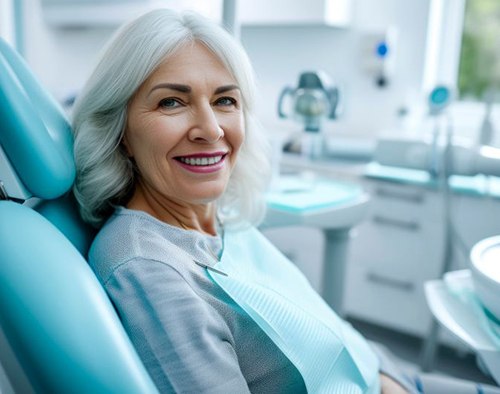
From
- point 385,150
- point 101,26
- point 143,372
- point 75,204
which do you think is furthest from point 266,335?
point 101,26

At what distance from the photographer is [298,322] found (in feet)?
3.00

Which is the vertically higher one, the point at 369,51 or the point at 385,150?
the point at 369,51

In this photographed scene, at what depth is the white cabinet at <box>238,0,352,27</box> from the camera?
8.36 feet

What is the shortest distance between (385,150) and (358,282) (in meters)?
0.69

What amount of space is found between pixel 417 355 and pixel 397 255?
0.44m

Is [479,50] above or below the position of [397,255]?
above

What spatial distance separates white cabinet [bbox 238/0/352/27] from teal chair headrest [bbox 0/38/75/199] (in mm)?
1863

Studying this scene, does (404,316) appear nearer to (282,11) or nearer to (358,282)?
(358,282)

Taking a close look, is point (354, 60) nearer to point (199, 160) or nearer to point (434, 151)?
point (434, 151)

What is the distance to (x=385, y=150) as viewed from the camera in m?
2.06

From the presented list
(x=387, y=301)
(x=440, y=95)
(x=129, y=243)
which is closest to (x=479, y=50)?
(x=440, y=95)

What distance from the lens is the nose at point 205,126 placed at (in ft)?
3.05

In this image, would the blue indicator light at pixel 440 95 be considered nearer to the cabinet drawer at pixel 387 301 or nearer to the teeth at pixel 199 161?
the cabinet drawer at pixel 387 301

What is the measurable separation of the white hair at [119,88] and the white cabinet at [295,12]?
166 cm
